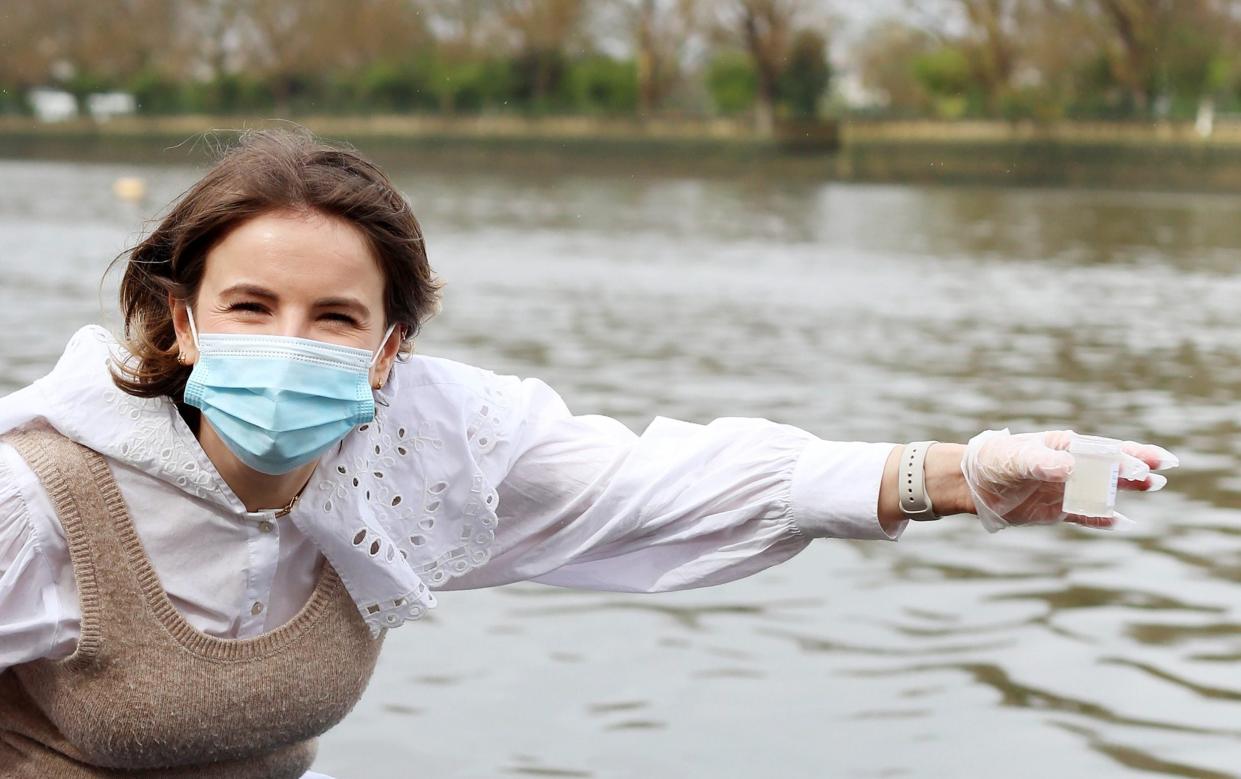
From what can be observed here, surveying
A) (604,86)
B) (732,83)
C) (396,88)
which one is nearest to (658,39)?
(604,86)

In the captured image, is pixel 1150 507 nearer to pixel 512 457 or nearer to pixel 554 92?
pixel 512 457

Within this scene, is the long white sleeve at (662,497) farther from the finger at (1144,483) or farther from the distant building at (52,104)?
the distant building at (52,104)

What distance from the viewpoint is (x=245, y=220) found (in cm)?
239

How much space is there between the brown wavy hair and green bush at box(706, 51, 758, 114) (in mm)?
53334

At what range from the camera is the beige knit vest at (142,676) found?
2352mm

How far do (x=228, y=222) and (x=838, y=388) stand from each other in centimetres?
808

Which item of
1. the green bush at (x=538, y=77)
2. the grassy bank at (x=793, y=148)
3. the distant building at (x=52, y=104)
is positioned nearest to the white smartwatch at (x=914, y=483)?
the grassy bank at (x=793, y=148)

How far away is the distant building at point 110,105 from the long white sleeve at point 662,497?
68.3 metres

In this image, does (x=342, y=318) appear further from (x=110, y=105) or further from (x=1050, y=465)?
(x=110, y=105)

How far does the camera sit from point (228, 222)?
240 centimetres

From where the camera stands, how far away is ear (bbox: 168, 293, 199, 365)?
2.47m

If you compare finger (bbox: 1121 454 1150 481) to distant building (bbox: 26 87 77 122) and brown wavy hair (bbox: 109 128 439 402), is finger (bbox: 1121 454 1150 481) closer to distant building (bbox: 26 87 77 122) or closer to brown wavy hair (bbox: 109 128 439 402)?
brown wavy hair (bbox: 109 128 439 402)

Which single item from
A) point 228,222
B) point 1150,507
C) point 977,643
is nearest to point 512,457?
point 228,222

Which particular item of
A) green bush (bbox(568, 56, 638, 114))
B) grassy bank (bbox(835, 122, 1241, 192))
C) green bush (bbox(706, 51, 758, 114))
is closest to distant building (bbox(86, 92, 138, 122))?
green bush (bbox(568, 56, 638, 114))
